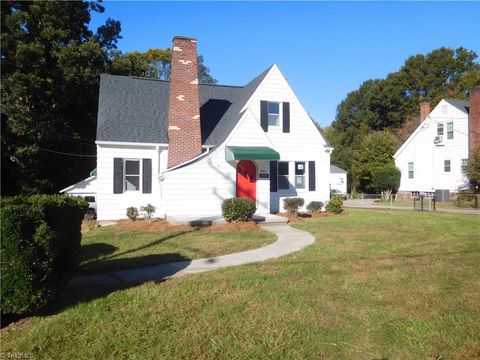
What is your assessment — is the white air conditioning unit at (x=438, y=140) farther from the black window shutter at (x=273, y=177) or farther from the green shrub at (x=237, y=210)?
the green shrub at (x=237, y=210)

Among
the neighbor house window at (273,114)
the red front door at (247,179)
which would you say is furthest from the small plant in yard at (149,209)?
the neighbor house window at (273,114)

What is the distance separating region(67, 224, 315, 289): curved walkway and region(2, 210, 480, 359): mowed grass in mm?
530

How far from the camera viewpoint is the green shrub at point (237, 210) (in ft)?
43.7

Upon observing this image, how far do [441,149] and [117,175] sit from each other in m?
26.6

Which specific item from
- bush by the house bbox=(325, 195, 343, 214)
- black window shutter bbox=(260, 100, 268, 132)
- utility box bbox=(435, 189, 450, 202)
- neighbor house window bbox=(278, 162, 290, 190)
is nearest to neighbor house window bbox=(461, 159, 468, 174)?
utility box bbox=(435, 189, 450, 202)

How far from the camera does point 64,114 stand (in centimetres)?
2712

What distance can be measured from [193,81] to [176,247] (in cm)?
974

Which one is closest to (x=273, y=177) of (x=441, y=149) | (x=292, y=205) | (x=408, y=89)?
(x=292, y=205)

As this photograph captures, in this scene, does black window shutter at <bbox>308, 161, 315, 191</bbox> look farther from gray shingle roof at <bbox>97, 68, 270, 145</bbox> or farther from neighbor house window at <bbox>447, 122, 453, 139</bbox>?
neighbor house window at <bbox>447, 122, 453, 139</bbox>

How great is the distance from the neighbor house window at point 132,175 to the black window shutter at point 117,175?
34cm

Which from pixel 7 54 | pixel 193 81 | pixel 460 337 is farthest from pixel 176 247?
pixel 7 54

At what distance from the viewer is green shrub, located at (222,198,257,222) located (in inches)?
524

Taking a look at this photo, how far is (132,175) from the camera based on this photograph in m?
17.3

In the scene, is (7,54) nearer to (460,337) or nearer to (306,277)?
(306,277)
